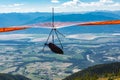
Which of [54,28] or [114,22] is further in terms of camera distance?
[114,22]

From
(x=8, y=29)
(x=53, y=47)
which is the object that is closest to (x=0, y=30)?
(x=8, y=29)

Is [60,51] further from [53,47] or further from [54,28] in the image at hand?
[54,28]

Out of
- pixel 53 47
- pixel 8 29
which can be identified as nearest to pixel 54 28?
pixel 53 47

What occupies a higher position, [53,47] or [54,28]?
[54,28]

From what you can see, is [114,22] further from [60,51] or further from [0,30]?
[0,30]

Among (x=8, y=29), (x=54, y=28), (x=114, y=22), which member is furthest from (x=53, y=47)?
(x=114, y=22)

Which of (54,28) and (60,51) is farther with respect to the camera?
(60,51)

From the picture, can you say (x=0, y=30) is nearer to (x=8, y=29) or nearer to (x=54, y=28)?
(x=8, y=29)

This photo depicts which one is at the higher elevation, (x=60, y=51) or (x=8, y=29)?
(x=8, y=29)
